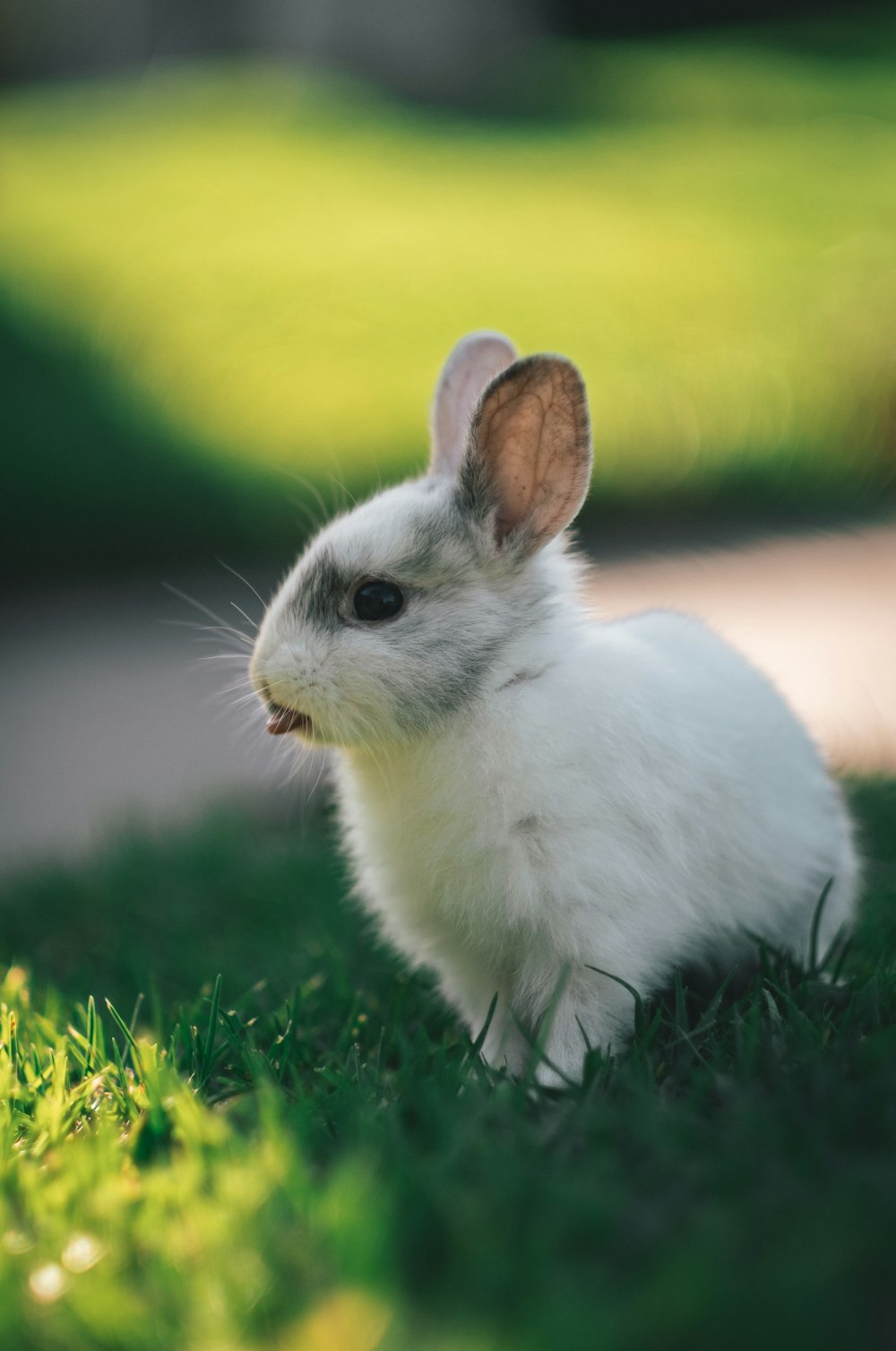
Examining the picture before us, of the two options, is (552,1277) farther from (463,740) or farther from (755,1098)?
(463,740)

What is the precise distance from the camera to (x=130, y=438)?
24.6 ft

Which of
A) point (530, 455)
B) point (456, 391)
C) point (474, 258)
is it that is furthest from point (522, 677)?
point (474, 258)

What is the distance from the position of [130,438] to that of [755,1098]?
6637mm

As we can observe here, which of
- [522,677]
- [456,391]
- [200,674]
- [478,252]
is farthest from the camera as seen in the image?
[478,252]

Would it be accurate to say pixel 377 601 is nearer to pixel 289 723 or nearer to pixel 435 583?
pixel 435 583

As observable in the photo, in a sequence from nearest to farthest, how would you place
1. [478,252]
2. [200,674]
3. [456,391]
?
[456,391] → [200,674] → [478,252]

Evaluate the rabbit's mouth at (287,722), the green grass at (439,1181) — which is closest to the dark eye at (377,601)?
the rabbit's mouth at (287,722)

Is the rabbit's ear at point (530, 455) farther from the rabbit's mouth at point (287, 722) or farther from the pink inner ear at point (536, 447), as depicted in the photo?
the rabbit's mouth at point (287, 722)

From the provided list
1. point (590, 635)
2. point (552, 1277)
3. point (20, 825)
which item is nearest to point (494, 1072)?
point (552, 1277)

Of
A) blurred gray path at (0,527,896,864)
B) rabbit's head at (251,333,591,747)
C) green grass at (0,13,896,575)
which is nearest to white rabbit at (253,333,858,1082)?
rabbit's head at (251,333,591,747)

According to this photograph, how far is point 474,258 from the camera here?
1005 centimetres

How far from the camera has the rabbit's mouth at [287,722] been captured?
2.07 m

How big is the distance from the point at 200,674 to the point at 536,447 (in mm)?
3787

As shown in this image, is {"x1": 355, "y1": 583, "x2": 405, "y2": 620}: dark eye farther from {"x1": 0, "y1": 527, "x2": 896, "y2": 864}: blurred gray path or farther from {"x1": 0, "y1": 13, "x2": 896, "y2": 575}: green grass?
{"x1": 0, "y1": 13, "x2": 896, "y2": 575}: green grass
